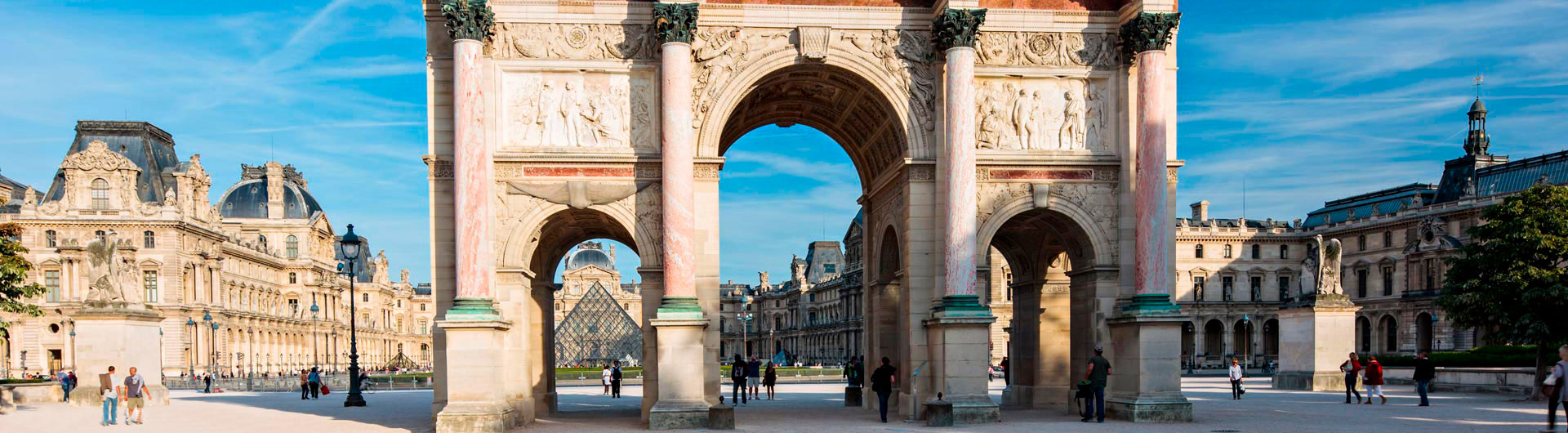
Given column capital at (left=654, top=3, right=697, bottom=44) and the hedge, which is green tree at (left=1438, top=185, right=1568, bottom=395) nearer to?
the hedge

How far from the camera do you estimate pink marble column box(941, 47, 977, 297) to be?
25391 millimetres

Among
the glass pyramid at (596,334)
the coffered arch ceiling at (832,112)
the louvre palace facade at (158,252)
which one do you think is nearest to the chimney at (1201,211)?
the glass pyramid at (596,334)

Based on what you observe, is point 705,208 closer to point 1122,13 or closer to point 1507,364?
point 1122,13

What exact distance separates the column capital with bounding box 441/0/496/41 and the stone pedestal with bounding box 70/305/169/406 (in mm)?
15904

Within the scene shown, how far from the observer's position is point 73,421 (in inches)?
1100

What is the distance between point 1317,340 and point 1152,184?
15.9 metres

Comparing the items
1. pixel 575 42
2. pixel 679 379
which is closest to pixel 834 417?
pixel 679 379

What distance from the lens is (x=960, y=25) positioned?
2525 centimetres

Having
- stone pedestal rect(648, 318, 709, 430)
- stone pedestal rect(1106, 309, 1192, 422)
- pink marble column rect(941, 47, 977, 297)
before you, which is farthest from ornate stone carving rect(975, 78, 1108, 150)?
stone pedestal rect(648, 318, 709, 430)

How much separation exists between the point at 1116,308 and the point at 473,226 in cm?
1378

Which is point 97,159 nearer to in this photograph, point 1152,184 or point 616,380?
point 616,380

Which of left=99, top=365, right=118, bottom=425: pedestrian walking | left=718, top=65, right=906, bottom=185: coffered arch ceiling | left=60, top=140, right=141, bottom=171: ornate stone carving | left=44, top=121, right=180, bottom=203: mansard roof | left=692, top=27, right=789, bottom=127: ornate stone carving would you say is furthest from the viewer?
left=44, top=121, right=180, bottom=203: mansard roof

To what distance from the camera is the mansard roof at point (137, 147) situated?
9000cm

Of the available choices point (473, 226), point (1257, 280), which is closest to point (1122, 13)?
point (473, 226)
